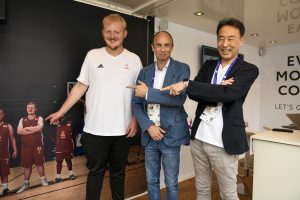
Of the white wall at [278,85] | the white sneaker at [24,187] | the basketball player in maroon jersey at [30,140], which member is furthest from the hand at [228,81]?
the white sneaker at [24,187]

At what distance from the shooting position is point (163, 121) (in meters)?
1.64

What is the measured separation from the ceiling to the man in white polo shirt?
0.84m

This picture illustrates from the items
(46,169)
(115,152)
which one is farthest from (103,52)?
(46,169)

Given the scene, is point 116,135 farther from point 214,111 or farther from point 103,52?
point 214,111

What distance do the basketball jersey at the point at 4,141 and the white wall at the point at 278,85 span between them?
98.7 inches

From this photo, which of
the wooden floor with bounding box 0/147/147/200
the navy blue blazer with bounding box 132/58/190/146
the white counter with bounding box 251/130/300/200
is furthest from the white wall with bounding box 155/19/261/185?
the navy blue blazer with bounding box 132/58/190/146

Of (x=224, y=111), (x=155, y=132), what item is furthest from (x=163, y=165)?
(x=224, y=111)

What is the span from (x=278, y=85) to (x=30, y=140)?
246cm

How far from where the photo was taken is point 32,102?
6.43 feet

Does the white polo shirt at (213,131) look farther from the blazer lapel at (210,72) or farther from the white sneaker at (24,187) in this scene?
the white sneaker at (24,187)

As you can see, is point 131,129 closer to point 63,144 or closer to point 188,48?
point 63,144

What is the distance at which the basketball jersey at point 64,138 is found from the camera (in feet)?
6.95

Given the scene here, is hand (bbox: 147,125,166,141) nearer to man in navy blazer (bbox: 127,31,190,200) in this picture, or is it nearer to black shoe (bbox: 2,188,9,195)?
man in navy blazer (bbox: 127,31,190,200)

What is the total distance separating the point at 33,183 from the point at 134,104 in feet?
3.79
